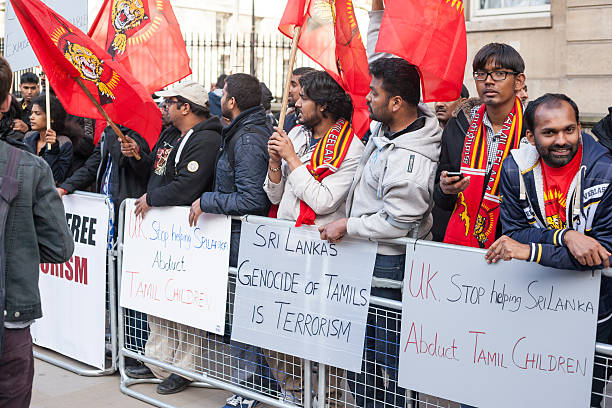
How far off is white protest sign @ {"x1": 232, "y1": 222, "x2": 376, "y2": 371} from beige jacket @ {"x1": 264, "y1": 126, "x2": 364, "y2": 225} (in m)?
0.16

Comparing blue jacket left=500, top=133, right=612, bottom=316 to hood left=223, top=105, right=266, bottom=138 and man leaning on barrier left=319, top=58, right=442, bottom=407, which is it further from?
hood left=223, top=105, right=266, bottom=138

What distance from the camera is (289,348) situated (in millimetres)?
4492

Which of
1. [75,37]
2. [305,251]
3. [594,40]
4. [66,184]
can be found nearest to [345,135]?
[305,251]

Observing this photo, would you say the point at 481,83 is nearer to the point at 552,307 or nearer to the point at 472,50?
the point at 552,307

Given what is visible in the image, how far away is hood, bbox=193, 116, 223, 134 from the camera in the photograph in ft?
17.8

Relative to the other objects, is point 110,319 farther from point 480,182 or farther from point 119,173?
point 480,182

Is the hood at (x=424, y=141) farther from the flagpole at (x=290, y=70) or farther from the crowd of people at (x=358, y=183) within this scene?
the flagpole at (x=290, y=70)

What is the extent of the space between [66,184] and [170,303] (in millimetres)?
1592

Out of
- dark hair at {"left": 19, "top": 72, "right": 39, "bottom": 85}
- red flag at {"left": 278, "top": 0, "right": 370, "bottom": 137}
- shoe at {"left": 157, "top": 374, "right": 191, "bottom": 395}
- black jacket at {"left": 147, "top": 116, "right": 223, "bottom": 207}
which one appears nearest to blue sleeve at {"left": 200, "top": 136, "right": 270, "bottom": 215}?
black jacket at {"left": 147, "top": 116, "right": 223, "bottom": 207}

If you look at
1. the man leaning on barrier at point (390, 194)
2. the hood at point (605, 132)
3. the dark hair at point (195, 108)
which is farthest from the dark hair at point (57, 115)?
the hood at point (605, 132)

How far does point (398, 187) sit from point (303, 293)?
90 cm

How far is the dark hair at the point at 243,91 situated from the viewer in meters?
5.18

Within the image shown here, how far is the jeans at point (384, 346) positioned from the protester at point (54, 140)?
357 centimetres

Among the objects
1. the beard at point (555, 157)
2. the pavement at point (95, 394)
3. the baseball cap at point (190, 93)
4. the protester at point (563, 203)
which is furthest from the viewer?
the baseball cap at point (190, 93)
